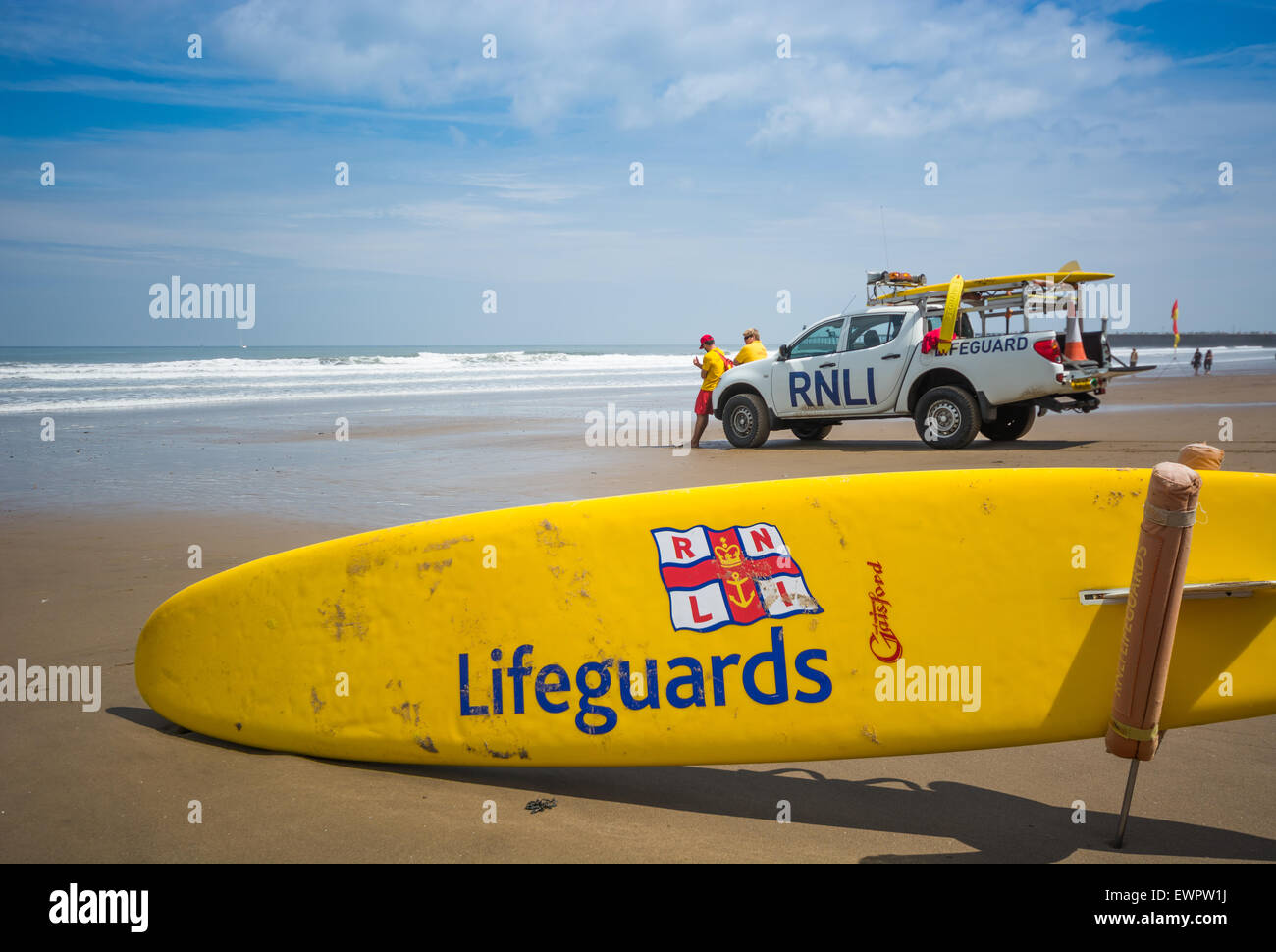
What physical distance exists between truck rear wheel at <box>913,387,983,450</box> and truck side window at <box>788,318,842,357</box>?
1433mm

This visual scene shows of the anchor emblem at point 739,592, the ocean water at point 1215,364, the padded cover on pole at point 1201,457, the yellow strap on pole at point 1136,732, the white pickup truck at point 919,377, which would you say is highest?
the ocean water at point 1215,364

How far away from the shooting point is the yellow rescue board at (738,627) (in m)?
2.57

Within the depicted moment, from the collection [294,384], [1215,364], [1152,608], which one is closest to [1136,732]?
[1152,608]

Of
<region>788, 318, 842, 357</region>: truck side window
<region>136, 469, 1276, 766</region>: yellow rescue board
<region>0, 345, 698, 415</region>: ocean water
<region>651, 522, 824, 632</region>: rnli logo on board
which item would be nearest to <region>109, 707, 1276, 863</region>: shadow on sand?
<region>136, 469, 1276, 766</region>: yellow rescue board

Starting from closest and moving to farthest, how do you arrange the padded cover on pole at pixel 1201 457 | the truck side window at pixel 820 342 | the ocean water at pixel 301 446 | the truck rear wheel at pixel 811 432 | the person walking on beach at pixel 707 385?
the padded cover on pole at pixel 1201 457, the ocean water at pixel 301 446, the truck side window at pixel 820 342, the person walking on beach at pixel 707 385, the truck rear wheel at pixel 811 432

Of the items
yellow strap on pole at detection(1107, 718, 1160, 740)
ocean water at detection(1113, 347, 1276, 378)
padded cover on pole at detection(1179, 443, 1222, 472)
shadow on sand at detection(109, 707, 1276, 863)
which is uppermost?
ocean water at detection(1113, 347, 1276, 378)

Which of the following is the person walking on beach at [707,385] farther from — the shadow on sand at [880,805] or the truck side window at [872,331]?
the shadow on sand at [880,805]

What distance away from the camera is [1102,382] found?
35.0 feet

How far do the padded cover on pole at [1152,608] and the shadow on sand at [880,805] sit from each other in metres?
0.31

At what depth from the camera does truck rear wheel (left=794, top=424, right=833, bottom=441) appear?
1305 centimetres

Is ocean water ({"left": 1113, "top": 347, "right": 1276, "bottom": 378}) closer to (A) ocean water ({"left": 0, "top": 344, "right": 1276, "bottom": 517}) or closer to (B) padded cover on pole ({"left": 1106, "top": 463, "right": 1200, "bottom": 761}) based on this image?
(A) ocean water ({"left": 0, "top": 344, "right": 1276, "bottom": 517})

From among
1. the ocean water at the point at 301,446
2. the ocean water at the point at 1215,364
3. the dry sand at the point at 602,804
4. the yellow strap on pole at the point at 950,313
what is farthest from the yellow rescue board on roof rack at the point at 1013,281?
the ocean water at the point at 1215,364

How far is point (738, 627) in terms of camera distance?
2.75 meters
